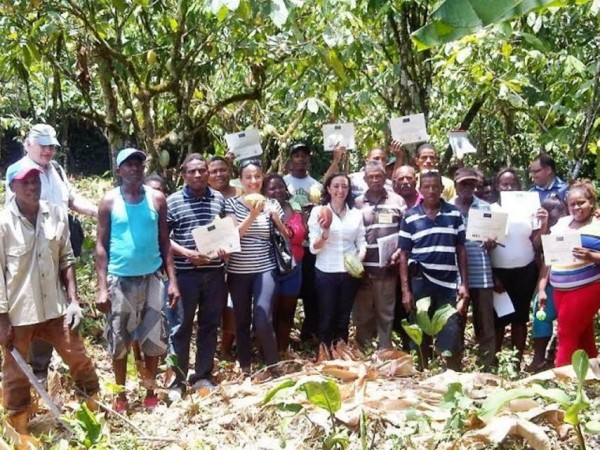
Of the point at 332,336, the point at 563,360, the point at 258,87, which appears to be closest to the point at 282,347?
the point at 332,336

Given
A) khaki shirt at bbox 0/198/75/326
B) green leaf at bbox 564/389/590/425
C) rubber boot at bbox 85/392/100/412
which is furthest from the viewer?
rubber boot at bbox 85/392/100/412

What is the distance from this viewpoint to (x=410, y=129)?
6.20 m

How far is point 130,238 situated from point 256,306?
1.12 m

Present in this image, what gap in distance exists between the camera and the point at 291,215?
568 centimetres

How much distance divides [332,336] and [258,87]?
3535 mm

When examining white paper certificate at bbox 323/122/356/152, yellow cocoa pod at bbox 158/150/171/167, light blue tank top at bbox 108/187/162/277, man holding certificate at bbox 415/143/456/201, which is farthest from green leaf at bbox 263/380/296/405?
yellow cocoa pod at bbox 158/150/171/167

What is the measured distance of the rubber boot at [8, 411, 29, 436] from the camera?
4270mm

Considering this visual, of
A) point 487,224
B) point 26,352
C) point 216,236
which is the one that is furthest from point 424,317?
point 26,352

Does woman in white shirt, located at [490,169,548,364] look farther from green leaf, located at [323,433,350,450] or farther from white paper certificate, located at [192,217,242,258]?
green leaf, located at [323,433,350,450]

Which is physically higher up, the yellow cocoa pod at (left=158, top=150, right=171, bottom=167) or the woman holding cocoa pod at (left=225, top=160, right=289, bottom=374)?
the yellow cocoa pod at (left=158, top=150, right=171, bottom=167)

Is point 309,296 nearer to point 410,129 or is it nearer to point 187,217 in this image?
point 187,217

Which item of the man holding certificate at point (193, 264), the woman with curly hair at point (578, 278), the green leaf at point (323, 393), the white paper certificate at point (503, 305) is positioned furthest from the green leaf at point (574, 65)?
the green leaf at point (323, 393)

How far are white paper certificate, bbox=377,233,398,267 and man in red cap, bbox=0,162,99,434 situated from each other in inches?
87.4

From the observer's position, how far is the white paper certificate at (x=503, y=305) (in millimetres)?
5590
